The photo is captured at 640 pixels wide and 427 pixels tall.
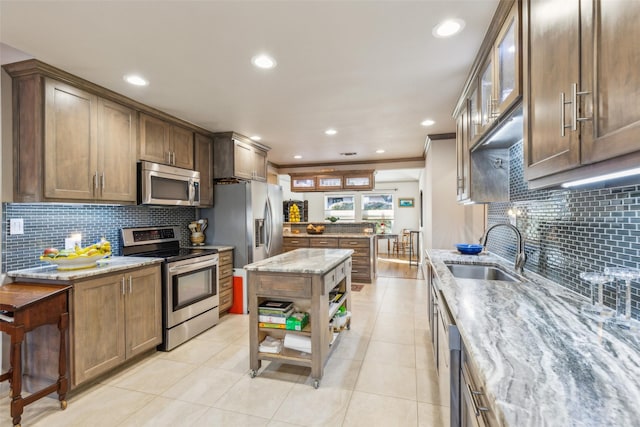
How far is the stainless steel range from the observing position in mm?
2844

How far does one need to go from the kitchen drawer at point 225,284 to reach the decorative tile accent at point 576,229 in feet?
10.2

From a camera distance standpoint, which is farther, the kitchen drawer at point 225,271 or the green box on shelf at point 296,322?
the kitchen drawer at point 225,271

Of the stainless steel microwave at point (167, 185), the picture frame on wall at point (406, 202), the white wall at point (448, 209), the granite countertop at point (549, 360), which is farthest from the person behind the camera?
the picture frame on wall at point (406, 202)

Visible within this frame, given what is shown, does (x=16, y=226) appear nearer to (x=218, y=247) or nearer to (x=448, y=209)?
(x=218, y=247)

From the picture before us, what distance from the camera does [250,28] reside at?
180cm

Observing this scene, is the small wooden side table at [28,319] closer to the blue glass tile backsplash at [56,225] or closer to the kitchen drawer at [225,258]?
the blue glass tile backsplash at [56,225]

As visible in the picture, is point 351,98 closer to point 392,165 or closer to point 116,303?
point 116,303

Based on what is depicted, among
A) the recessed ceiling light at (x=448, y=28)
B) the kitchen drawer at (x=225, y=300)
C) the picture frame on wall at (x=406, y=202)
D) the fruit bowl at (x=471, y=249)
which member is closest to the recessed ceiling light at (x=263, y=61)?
the recessed ceiling light at (x=448, y=28)

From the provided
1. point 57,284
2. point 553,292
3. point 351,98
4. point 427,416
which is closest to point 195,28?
point 351,98

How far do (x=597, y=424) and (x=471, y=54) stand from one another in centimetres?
219

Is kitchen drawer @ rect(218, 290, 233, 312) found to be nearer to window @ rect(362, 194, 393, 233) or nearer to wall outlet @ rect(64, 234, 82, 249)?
wall outlet @ rect(64, 234, 82, 249)

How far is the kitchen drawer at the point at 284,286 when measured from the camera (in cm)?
223

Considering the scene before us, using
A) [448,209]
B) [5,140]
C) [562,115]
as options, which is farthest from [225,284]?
[562,115]

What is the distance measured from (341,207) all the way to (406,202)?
216 centimetres
